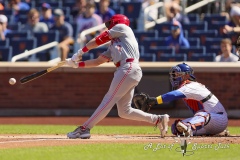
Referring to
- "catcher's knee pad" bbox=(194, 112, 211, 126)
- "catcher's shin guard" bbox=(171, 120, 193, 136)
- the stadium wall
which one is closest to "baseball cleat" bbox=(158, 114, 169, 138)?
"catcher's shin guard" bbox=(171, 120, 193, 136)

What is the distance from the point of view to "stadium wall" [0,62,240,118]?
17047 mm

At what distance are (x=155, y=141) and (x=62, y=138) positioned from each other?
4.67 ft

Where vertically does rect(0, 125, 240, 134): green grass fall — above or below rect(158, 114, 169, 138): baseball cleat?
below

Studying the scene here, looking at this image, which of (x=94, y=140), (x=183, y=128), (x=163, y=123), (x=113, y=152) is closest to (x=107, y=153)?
(x=113, y=152)

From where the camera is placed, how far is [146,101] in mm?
11250

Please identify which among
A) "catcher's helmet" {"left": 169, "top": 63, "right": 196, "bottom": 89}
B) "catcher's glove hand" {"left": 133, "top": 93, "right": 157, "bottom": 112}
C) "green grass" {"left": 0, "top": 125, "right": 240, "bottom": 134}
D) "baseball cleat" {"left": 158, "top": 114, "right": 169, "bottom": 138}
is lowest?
"green grass" {"left": 0, "top": 125, "right": 240, "bottom": 134}

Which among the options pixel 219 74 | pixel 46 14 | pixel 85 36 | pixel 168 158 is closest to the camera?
pixel 168 158

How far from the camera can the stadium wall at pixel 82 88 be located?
1705 centimetres

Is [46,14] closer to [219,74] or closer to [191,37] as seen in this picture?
[191,37]

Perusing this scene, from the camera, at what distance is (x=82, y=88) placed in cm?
1753

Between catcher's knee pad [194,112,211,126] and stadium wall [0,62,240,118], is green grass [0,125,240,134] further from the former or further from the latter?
stadium wall [0,62,240,118]

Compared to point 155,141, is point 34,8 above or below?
above

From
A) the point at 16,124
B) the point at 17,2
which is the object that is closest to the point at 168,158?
the point at 16,124

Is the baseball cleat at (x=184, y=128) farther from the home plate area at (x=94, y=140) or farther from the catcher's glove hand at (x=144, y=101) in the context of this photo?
Answer: the catcher's glove hand at (x=144, y=101)
